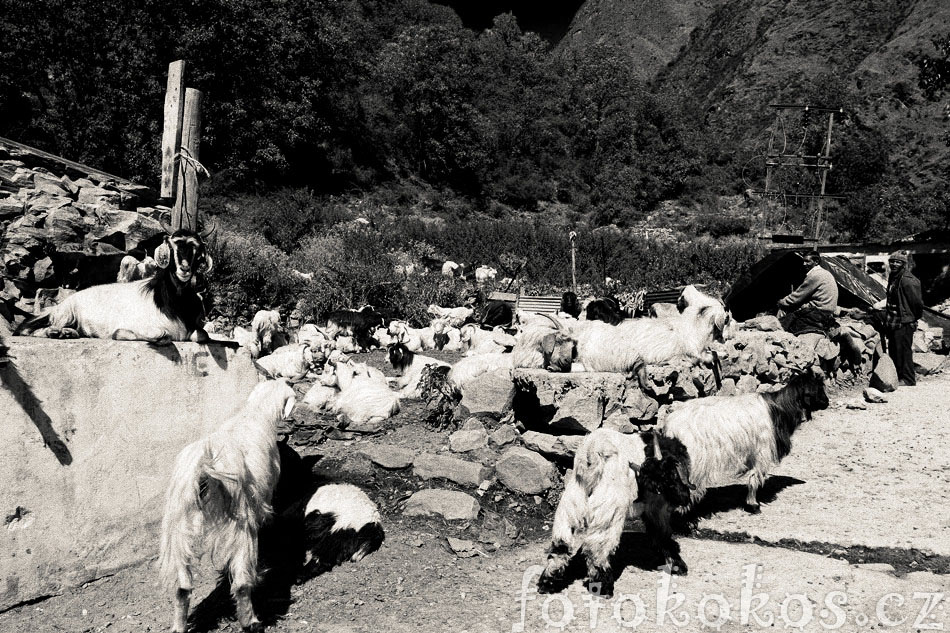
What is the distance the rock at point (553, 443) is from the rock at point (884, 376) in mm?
4846

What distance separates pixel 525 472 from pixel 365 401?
2.37 meters

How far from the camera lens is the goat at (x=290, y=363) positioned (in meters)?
8.37

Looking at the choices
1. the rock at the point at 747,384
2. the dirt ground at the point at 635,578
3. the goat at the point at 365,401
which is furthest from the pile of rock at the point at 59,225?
the rock at the point at 747,384

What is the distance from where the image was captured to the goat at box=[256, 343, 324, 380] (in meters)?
8.37

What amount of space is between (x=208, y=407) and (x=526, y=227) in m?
20.6

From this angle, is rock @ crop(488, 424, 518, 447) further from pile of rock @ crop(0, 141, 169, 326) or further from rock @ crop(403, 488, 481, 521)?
pile of rock @ crop(0, 141, 169, 326)

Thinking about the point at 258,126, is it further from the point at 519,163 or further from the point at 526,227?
the point at 519,163

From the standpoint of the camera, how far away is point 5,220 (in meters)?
7.95

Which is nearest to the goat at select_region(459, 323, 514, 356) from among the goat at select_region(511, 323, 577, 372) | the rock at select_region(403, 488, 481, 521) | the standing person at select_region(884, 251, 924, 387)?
the goat at select_region(511, 323, 577, 372)

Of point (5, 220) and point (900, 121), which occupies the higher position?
point (900, 121)

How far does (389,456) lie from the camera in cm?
521

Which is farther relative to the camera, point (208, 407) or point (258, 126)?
point (258, 126)

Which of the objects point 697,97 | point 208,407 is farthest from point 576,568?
point 697,97

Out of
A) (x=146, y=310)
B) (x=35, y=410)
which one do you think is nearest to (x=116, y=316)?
(x=146, y=310)
